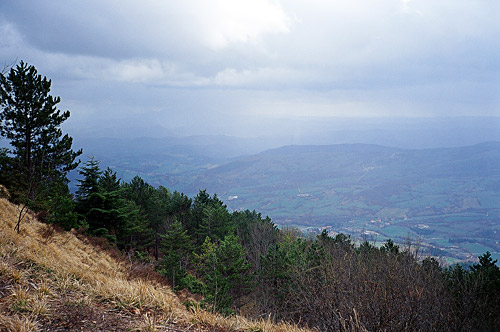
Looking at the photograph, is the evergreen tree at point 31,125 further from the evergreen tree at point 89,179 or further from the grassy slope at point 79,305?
the grassy slope at point 79,305

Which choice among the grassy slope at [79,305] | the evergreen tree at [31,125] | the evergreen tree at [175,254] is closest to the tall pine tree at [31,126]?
the evergreen tree at [31,125]

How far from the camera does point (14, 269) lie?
5418 mm

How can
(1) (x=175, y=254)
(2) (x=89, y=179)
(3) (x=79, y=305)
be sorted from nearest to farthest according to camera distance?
(3) (x=79, y=305), (2) (x=89, y=179), (1) (x=175, y=254)

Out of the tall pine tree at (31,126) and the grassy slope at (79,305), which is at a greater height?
the tall pine tree at (31,126)

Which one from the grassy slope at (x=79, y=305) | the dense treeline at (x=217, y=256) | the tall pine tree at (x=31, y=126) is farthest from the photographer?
the tall pine tree at (x=31, y=126)

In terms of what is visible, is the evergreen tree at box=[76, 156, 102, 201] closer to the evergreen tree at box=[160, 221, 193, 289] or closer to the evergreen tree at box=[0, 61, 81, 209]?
the evergreen tree at box=[0, 61, 81, 209]

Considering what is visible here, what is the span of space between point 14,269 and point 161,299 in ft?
9.59

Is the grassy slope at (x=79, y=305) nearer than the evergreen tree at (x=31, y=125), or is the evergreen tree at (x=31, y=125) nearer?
the grassy slope at (x=79, y=305)

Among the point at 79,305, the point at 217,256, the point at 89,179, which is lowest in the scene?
the point at 217,256

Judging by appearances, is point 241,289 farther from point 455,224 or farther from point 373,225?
point 455,224

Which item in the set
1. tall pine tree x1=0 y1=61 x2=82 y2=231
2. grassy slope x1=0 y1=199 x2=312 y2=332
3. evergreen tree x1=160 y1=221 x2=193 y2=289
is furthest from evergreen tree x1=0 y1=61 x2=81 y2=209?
grassy slope x1=0 y1=199 x2=312 y2=332

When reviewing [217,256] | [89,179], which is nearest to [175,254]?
[217,256]

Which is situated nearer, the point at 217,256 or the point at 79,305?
the point at 79,305

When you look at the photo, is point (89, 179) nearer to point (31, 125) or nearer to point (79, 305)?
point (31, 125)
